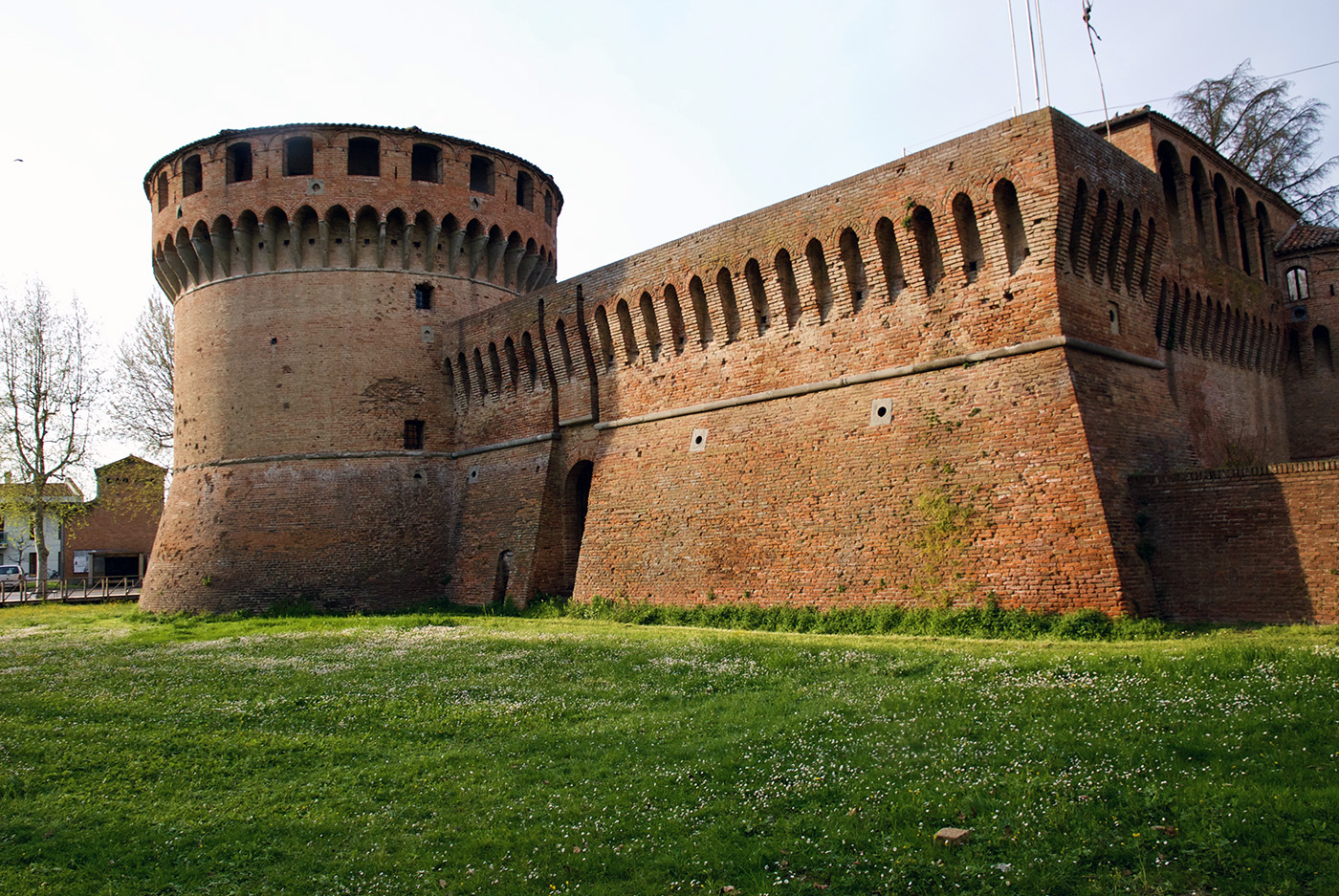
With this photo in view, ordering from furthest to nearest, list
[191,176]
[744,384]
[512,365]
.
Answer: [191,176], [512,365], [744,384]

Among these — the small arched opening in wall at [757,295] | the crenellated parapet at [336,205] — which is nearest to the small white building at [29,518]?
the crenellated parapet at [336,205]

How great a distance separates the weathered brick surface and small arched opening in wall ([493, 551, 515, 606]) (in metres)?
0.09

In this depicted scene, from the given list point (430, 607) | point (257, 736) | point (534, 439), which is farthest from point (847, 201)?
point (430, 607)

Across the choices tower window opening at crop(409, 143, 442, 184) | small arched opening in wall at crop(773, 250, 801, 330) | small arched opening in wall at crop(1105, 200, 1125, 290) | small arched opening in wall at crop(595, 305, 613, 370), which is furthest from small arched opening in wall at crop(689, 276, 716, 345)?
tower window opening at crop(409, 143, 442, 184)

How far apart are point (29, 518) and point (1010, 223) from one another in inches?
1322

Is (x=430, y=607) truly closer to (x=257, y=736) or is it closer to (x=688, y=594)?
(x=688, y=594)

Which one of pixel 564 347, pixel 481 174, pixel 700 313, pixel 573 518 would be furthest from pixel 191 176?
pixel 700 313

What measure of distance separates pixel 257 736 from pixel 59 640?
38.7ft

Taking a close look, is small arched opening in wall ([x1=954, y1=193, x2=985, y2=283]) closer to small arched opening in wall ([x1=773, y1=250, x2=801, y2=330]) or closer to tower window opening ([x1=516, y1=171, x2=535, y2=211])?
small arched opening in wall ([x1=773, y1=250, x2=801, y2=330])

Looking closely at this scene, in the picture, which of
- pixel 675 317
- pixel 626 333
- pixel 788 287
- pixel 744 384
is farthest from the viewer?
pixel 626 333

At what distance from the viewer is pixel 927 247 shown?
1424 cm

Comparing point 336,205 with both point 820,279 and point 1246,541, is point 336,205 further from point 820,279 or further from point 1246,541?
point 1246,541

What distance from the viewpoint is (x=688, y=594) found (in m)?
16.6

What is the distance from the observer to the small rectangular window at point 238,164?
2383 centimetres
